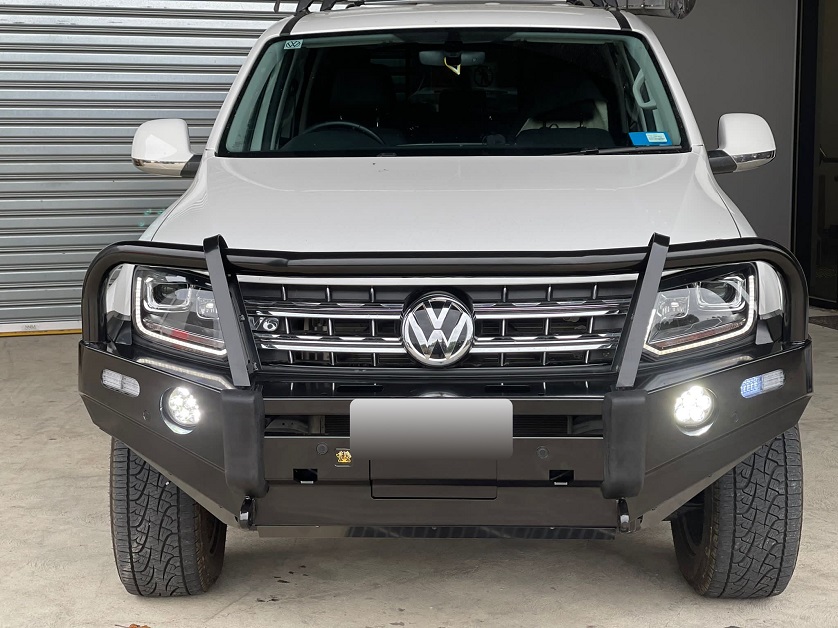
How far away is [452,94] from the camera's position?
3596mm

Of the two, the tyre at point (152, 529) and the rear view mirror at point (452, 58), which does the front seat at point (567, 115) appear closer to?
the rear view mirror at point (452, 58)

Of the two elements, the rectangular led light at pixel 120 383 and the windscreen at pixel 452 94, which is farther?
the windscreen at pixel 452 94

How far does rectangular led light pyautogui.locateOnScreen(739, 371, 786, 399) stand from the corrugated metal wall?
575 cm

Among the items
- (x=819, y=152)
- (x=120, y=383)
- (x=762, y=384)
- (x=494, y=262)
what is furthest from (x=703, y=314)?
(x=819, y=152)

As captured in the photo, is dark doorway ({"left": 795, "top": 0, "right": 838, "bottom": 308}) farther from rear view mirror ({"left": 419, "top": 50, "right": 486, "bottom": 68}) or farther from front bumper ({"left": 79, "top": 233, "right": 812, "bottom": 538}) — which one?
front bumper ({"left": 79, "top": 233, "right": 812, "bottom": 538})

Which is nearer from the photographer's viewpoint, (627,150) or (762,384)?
(762,384)

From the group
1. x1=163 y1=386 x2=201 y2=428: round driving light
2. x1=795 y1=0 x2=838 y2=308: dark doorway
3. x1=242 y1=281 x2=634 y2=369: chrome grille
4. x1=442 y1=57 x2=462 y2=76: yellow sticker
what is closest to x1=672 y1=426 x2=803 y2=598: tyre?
x1=242 y1=281 x2=634 y2=369: chrome grille

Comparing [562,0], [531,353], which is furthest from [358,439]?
[562,0]

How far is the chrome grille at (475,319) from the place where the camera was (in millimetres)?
2408

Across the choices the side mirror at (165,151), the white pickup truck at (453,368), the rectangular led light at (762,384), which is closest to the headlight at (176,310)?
the white pickup truck at (453,368)

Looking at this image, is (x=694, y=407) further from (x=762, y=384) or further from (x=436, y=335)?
(x=436, y=335)

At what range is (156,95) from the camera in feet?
25.0

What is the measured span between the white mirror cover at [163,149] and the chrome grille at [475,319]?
4.12 ft

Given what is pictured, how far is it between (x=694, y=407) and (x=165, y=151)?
1970 mm
